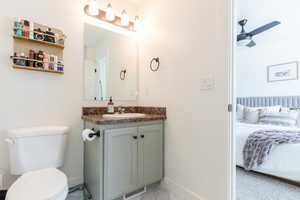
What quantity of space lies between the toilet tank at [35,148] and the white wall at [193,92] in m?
1.15

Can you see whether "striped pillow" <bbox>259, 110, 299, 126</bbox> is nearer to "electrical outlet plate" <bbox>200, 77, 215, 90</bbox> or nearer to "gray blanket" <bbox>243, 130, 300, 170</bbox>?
"gray blanket" <bbox>243, 130, 300, 170</bbox>

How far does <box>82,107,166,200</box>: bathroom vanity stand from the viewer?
139 cm

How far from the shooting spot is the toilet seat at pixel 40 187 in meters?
0.93

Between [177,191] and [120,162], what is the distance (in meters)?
0.74

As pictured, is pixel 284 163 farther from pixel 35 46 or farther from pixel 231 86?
Result: pixel 35 46

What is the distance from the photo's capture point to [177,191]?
1.68 m

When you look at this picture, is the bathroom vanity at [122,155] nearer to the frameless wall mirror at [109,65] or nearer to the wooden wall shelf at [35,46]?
the frameless wall mirror at [109,65]

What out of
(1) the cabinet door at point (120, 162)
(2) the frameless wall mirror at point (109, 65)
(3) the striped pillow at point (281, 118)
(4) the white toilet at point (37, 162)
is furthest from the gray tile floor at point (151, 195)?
(3) the striped pillow at point (281, 118)

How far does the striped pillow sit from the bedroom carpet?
1.28 m

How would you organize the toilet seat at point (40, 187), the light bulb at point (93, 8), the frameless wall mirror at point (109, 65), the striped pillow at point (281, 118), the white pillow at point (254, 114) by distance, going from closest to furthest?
1. the toilet seat at point (40, 187)
2. the light bulb at point (93, 8)
3. the frameless wall mirror at point (109, 65)
4. the striped pillow at point (281, 118)
5. the white pillow at point (254, 114)

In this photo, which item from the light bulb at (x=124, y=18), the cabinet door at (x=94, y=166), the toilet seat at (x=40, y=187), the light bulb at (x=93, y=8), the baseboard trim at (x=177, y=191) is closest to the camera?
the toilet seat at (x=40, y=187)

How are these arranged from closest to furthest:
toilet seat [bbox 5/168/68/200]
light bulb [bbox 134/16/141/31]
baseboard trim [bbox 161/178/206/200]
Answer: toilet seat [bbox 5/168/68/200] < baseboard trim [bbox 161/178/206/200] < light bulb [bbox 134/16/141/31]

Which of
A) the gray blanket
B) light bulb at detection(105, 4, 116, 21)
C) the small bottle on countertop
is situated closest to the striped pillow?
the gray blanket

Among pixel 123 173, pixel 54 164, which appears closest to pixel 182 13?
pixel 123 173
